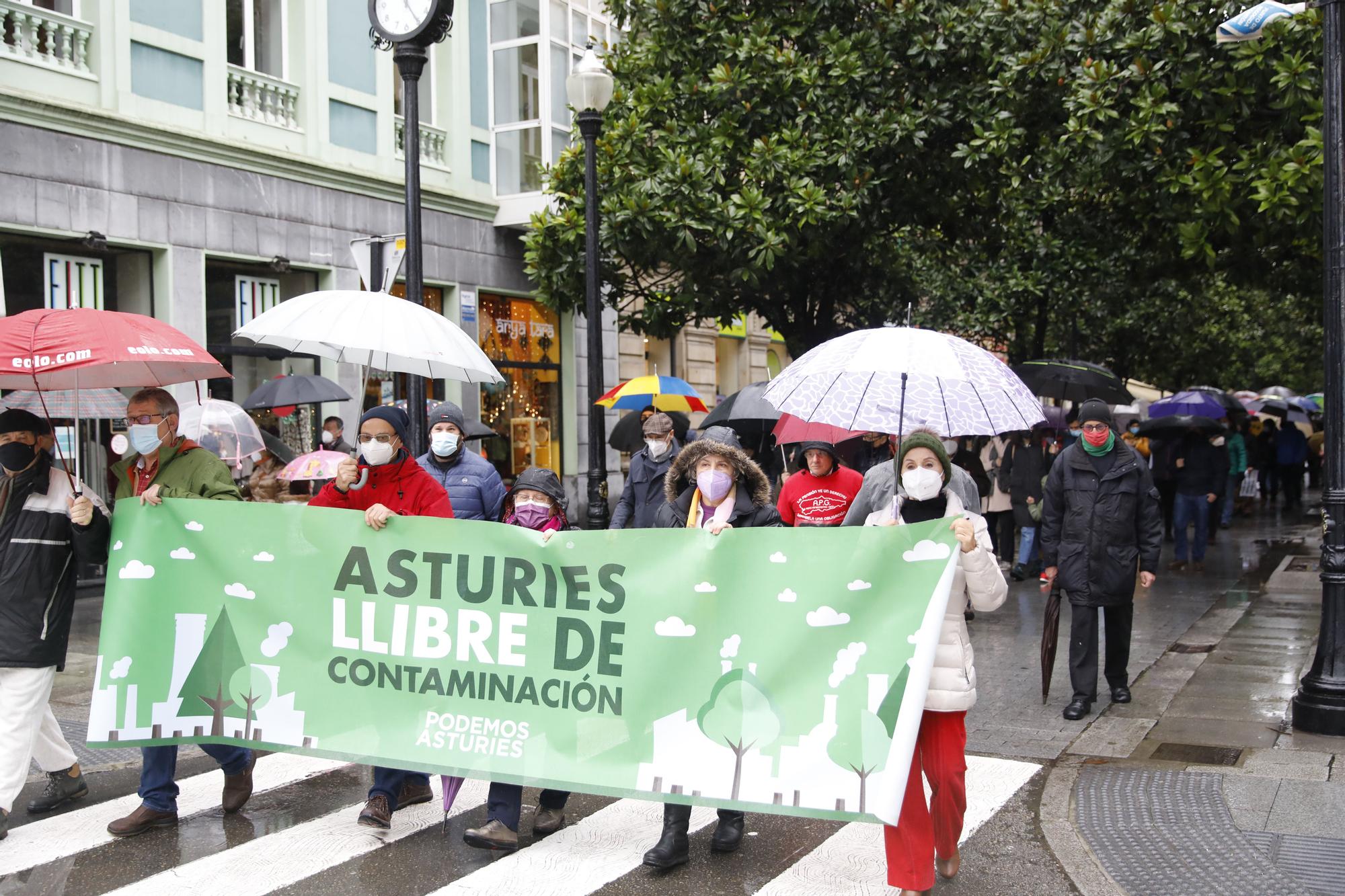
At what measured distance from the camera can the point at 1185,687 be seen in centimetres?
865

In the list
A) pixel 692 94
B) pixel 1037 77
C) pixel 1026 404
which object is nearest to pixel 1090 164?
pixel 1037 77

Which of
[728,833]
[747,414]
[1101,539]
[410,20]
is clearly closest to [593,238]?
[747,414]

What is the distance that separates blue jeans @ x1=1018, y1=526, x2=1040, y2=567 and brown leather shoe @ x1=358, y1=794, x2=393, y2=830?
975 centimetres

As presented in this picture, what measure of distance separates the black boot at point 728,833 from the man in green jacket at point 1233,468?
17.8 meters

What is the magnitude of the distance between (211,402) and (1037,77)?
29.7ft

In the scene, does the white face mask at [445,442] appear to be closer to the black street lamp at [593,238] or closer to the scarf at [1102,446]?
the black street lamp at [593,238]

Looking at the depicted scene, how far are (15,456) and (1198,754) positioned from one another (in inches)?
243

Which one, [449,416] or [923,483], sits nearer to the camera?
[923,483]

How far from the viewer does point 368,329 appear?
223 inches

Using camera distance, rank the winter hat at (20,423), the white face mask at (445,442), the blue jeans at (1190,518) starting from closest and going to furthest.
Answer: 1. the winter hat at (20,423)
2. the white face mask at (445,442)
3. the blue jeans at (1190,518)

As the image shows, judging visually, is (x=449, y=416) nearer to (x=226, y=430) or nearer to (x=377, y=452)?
(x=377, y=452)

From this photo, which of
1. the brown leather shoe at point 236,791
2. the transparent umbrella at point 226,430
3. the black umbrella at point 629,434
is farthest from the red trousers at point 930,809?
the black umbrella at point 629,434

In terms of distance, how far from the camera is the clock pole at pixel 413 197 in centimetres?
832

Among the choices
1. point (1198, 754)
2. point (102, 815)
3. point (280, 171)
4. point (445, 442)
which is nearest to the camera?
point (102, 815)
